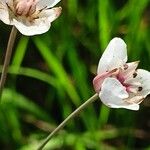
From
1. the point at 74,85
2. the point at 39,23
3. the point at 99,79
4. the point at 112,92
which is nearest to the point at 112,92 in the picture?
the point at 112,92

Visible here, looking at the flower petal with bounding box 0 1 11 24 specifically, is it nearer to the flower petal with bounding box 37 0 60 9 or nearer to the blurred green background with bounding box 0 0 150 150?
the flower petal with bounding box 37 0 60 9

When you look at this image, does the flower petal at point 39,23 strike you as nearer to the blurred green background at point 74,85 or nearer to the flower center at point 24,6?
the flower center at point 24,6

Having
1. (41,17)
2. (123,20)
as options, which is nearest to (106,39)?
(123,20)

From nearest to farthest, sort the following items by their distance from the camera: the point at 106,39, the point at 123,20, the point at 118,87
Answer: the point at 118,87 → the point at 106,39 → the point at 123,20

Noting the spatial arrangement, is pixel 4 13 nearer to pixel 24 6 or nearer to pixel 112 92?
pixel 24 6

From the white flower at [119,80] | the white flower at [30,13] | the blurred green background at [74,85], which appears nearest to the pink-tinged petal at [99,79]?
the white flower at [119,80]

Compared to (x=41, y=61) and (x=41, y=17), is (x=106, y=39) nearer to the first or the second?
(x=41, y=61)

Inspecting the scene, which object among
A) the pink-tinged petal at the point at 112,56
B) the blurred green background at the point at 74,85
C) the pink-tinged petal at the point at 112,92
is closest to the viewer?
the pink-tinged petal at the point at 112,92
